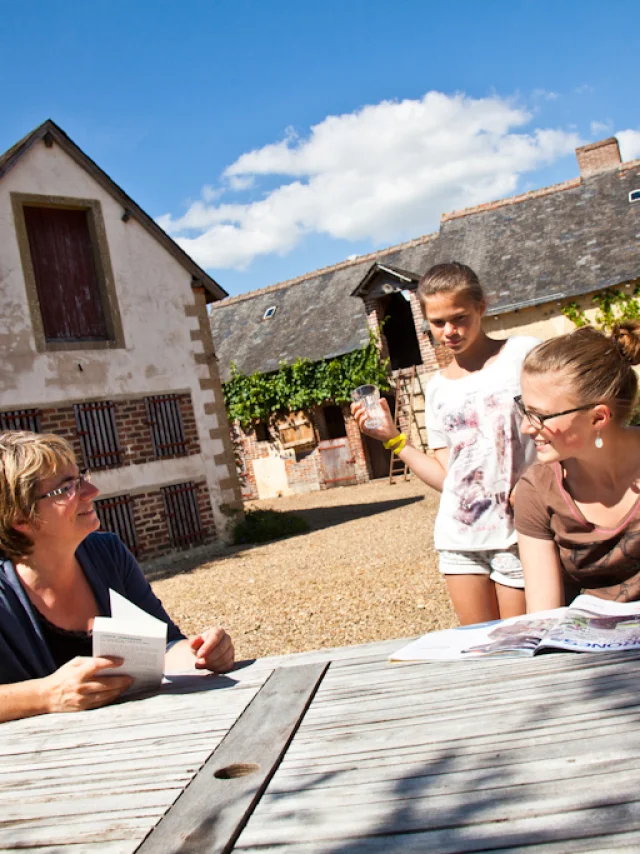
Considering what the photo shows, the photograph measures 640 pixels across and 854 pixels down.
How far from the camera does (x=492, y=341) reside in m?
3.01

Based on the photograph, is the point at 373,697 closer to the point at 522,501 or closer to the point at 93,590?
the point at 522,501

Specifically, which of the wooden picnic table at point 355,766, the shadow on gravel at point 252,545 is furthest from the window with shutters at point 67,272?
the wooden picnic table at point 355,766

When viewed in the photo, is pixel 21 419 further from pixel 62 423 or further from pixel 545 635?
pixel 545 635

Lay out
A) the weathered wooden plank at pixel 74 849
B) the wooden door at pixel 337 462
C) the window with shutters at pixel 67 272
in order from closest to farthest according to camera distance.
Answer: the weathered wooden plank at pixel 74 849
the window with shutters at pixel 67 272
the wooden door at pixel 337 462

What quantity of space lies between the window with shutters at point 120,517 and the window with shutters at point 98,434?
1.75ft

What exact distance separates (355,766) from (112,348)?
11.3 metres

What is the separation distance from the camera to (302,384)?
71.8 ft

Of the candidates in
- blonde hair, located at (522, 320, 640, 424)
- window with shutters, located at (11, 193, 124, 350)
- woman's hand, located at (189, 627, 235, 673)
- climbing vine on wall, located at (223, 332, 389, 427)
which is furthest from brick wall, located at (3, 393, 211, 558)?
blonde hair, located at (522, 320, 640, 424)

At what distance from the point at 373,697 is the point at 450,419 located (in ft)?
4.71

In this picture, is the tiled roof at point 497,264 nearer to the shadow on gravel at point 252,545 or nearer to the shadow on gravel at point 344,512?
the shadow on gravel at point 344,512

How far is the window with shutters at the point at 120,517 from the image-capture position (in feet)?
38.1

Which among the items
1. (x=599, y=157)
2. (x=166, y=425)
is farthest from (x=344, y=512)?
(x=599, y=157)

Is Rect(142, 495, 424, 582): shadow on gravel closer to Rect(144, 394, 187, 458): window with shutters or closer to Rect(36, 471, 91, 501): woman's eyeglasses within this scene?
Rect(144, 394, 187, 458): window with shutters

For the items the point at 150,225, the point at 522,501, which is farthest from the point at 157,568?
the point at 522,501
